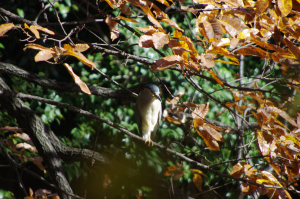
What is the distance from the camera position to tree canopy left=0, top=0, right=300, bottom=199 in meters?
1.45

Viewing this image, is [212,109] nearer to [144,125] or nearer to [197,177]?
[144,125]

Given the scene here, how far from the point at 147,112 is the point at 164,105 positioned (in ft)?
1.03

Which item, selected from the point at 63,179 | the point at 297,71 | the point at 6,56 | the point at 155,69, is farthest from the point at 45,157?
the point at 6,56

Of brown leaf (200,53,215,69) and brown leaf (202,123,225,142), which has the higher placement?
brown leaf (200,53,215,69)

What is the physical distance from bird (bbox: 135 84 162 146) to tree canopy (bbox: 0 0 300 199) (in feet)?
0.50

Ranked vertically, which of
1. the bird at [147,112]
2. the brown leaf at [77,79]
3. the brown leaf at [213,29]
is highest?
the brown leaf at [213,29]

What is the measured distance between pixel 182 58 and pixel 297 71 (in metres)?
0.81

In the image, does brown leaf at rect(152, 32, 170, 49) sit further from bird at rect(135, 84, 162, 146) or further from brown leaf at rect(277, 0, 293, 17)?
bird at rect(135, 84, 162, 146)

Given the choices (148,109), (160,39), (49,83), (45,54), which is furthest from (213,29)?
(148,109)

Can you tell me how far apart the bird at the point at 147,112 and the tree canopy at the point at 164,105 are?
0.15 m

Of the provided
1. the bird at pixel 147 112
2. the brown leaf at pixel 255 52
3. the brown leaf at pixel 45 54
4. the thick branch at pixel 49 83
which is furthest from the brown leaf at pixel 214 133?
the bird at pixel 147 112

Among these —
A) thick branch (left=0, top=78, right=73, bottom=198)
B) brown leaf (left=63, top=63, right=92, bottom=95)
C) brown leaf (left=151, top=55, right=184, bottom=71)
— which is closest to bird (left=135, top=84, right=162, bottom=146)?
thick branch (left=0, top=78, right=73, bottom=198)

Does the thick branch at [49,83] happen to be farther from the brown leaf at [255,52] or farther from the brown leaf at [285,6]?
the brown leaf at [285,6]

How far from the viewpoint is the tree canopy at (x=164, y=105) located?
1.45 meters
